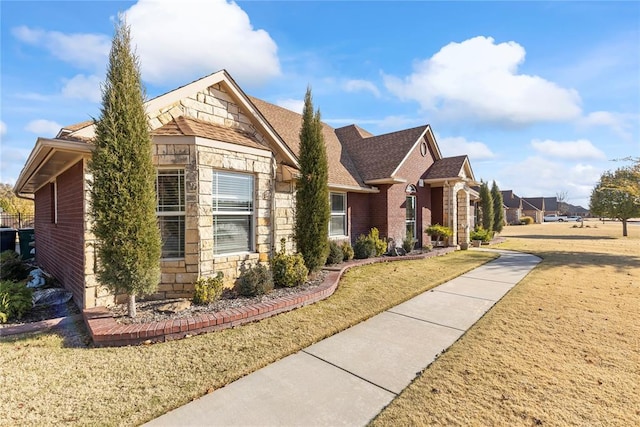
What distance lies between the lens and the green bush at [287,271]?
295 inches

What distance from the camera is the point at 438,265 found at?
11102 mm

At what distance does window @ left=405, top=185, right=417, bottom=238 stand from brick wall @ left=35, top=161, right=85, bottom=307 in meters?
12.8

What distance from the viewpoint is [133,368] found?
385 centimetres

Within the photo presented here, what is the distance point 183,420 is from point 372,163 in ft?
42.8

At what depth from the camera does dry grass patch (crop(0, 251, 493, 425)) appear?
3057 millimetres

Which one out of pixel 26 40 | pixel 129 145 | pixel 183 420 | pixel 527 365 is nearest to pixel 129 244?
pixel 129 145

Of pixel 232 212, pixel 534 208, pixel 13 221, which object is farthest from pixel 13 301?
pixel 534 208

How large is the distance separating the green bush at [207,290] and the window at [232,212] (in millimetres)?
855

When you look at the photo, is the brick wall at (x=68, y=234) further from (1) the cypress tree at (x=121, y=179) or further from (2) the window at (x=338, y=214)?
(2) the window at (x=338, y=214)

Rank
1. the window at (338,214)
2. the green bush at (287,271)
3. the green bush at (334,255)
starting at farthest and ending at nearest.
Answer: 1. the window at (338,214)
2. the green bush at (334,255)
3. the green bush at (287,271)

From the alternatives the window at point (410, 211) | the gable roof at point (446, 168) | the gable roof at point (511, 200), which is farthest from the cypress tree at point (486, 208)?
the gable roof at point (511, 200)

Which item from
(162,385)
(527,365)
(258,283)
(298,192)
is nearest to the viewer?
(162,385)

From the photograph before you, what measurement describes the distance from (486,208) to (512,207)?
51718 mm

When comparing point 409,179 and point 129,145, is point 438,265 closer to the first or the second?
point 409,179
